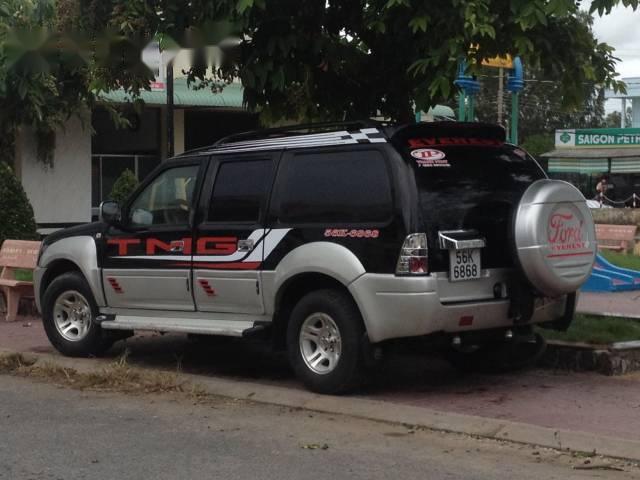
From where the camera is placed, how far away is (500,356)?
9.30 metres

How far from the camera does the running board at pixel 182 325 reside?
353 inches

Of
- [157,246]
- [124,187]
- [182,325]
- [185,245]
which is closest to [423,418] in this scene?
[182,325]

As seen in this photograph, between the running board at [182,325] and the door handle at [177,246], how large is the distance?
0.63 meters

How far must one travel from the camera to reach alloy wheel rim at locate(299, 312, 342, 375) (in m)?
8.29

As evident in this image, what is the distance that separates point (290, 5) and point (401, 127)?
2042 mm

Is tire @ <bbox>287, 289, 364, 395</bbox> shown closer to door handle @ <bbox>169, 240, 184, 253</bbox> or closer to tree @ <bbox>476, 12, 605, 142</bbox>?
door handle @ <bbox>169, 240, 184, 253</bbox>

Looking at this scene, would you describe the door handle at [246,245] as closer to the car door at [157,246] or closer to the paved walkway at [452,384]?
the car door at [157,246]

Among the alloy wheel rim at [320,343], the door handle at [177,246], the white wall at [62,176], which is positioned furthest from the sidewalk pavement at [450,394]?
the white wall at [62,176]

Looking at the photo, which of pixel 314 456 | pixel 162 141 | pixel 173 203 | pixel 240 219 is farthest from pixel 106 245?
pixel 162 141

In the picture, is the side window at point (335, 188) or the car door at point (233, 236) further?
the car door at point (233, 236)

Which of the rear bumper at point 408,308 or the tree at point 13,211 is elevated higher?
the tree at point 13,211

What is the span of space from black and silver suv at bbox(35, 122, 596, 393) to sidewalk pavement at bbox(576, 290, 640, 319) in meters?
Answer: 3.38

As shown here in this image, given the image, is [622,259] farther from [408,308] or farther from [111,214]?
[408,308]

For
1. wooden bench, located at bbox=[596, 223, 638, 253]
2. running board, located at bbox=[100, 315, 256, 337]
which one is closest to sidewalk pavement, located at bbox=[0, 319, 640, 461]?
running board, located at bbox=[100, 315, 256, 337]
